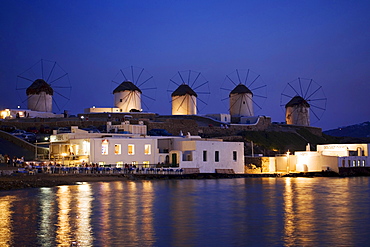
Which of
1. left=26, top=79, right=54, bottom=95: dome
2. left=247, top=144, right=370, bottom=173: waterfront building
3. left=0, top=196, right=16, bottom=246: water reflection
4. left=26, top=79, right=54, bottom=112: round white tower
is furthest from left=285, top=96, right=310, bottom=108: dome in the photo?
left=0, top=196, right=16, bottom=246: water reflection

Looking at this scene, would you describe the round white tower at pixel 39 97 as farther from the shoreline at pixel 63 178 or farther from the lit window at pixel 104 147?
the shoreline at pixel 63 178

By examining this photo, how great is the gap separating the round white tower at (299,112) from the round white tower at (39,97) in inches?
1618

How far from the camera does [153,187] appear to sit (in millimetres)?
33688

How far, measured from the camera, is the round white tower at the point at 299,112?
91062 millimetres

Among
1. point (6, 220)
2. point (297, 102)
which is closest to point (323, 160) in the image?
point (6, 220)

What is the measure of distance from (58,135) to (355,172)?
88.0 feet

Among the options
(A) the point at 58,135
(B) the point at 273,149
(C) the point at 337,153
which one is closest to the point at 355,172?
(C) the point at 337,153

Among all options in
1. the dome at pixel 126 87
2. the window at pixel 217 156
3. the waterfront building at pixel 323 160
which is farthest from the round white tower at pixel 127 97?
the window at pixel 217 156

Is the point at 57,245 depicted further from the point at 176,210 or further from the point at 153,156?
the point at 153,156

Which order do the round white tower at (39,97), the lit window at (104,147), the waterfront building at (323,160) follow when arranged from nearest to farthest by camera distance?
the lit window at (104,147) < the waterfront building at (323,160) < the round white tower at (39,97)

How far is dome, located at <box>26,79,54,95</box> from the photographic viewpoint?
72.3 m

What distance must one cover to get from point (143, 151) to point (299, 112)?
2085 inches

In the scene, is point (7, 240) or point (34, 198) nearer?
point (7, 240)

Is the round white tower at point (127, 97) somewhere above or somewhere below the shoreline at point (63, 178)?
above
